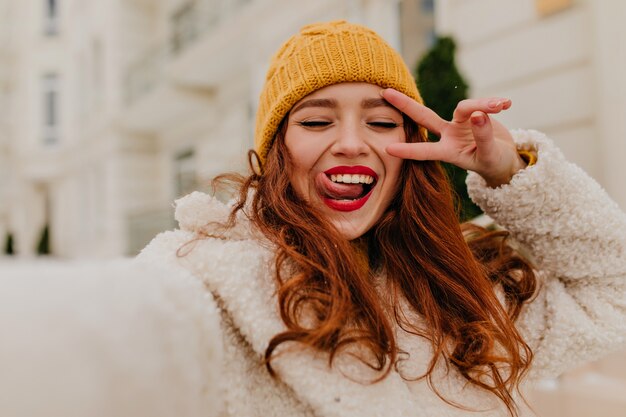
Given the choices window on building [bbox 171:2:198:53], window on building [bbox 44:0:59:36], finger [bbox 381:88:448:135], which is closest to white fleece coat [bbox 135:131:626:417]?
finger [bbox 381:88:448:135]

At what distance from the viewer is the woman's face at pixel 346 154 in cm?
108

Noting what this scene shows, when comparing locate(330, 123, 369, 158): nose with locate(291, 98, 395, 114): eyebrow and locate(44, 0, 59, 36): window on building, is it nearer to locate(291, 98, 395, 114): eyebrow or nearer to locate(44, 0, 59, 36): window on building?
locate(291, 98, 395, 114): eyebrow

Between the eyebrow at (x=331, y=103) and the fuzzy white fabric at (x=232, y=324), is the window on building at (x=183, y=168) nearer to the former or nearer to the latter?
the eyebrow at (x=331, y=103)

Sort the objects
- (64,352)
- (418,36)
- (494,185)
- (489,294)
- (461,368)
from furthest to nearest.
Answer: (418,36)
(494,185)
(489,294)
(461,368)
(64,352)

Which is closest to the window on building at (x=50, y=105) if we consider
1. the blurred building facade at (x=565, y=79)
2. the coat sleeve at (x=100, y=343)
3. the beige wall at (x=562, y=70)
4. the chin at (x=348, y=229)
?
the blurred building facade at (x=565, y=79)

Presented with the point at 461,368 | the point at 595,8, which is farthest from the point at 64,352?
the point at 595,8

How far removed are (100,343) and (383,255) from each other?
29.2 inches

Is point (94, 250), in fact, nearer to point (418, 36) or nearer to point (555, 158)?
point (418, 36)

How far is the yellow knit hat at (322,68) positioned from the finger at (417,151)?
0.17 metres

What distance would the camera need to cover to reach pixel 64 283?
529 mm

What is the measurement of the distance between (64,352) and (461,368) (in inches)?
30.5

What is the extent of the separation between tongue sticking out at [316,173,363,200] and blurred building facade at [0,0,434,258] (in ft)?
7.90

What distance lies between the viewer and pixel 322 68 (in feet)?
3.76

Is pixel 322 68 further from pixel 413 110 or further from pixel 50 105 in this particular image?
pixel 50 105
